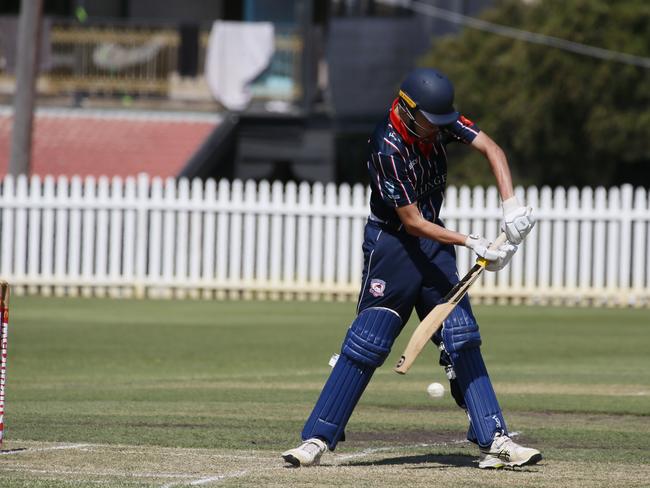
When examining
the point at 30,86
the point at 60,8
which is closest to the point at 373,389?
the point at 30,86

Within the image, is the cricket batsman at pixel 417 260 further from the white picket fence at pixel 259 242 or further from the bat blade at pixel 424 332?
the white picket fence at pixel 259 242

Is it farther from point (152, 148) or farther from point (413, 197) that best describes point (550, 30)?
point (413, 197)

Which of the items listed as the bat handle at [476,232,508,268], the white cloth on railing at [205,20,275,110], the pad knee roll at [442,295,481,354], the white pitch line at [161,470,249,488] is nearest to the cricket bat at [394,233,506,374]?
the bat handle at [476,232,508,268]

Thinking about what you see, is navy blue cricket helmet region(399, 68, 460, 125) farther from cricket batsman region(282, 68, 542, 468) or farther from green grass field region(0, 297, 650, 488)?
green grass field region(0, 297, 650, 488)

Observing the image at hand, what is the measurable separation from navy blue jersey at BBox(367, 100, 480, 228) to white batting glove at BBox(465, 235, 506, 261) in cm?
34

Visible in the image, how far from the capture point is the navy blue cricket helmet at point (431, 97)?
298 inches

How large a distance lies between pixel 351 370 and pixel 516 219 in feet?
3.80

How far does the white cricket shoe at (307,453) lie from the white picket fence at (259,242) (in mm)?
13995

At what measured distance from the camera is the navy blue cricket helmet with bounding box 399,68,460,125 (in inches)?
298

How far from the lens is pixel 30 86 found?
24.0m

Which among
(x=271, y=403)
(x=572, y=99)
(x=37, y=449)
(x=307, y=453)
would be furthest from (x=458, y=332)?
(x=572, y=99)

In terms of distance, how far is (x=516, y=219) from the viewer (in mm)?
7539

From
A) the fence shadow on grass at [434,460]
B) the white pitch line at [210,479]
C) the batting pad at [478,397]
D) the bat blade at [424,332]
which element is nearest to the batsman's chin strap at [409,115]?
the bat blade at [424,332]

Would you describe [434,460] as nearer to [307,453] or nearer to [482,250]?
[307,453]
